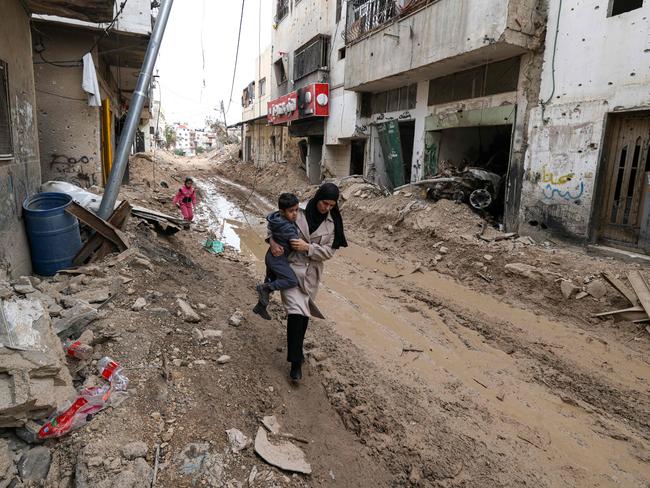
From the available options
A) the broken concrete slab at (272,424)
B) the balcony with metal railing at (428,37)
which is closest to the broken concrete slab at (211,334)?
the broken concrete slab at (272,424)

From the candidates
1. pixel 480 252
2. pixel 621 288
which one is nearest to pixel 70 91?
pixel 480 252

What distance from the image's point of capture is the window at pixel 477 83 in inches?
359

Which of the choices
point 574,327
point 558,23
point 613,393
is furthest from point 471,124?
point 613,393

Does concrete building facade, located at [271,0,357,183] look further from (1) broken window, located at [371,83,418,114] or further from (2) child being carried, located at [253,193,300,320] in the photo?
(2) child being carried, located at [253,193,300,320]

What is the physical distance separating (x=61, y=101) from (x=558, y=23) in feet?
34.2

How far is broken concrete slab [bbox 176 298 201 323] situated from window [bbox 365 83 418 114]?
10.4 metres

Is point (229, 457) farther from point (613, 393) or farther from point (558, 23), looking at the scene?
point (558, 23)

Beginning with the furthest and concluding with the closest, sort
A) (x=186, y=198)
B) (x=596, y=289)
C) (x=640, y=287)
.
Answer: (x=186, y=198), (x=596, y=289), (x=640, y=287)

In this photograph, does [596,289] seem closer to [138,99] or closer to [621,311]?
[621,311]

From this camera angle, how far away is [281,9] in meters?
23.5

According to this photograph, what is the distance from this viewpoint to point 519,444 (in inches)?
120

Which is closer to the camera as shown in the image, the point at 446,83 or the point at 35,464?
the point at 35,464

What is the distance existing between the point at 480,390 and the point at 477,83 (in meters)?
8.59

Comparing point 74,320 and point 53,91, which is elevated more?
point 53,91
